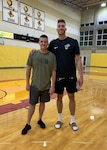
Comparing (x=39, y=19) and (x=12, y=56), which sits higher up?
(x=39, y=19)

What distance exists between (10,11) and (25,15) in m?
1.52

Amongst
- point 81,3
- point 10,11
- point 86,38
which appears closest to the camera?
point 10,11

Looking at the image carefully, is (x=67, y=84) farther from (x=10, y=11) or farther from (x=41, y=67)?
(x=10, y=11)

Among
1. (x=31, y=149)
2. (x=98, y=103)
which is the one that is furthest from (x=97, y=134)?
(x=98, y=103)

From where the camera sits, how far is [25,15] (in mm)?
13617

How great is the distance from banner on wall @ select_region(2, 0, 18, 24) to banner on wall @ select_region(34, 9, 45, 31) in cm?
214

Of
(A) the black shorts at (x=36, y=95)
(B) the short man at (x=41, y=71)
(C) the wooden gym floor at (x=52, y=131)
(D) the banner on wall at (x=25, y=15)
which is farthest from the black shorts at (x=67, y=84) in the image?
(D) the banner on wall at (x=25, y=15)

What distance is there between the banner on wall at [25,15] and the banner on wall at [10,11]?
60 cm

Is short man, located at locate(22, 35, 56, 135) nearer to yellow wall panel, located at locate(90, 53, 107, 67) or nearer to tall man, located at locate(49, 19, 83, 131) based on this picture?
tall man, located at locate(49, 19, 83, 131)

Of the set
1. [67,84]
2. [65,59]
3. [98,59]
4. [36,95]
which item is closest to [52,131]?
[36,95]

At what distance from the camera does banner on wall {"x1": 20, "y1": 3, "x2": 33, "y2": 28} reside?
13359mm

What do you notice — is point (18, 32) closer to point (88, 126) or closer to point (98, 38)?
point (98, 38)

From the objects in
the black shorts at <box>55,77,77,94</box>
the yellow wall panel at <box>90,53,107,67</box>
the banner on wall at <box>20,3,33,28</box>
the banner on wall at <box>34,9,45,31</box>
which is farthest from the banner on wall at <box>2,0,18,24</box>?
the black shorts at <box>55,77,77,94</box>

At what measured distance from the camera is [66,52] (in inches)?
88.5
